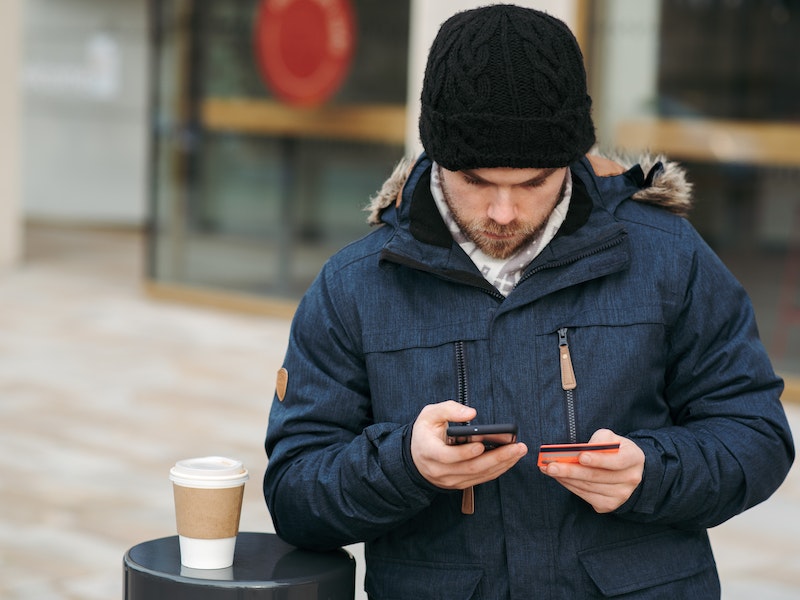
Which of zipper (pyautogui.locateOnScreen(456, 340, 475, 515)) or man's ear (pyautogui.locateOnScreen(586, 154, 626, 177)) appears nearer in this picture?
zipper (pyautogui.locateOnScreen(456, 340, 475, 515))

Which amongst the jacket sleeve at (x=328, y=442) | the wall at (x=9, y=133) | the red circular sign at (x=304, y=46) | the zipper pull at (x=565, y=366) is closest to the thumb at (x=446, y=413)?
the jacket sleeve at (x=328, y=442)

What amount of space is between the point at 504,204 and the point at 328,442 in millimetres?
480

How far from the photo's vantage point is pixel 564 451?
1913 millimetres

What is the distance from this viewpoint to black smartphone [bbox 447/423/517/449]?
1862 millimetres

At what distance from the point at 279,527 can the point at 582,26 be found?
6377 millimetres

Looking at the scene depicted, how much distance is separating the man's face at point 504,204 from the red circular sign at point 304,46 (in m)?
8.04

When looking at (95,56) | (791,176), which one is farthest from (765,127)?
(95,56)

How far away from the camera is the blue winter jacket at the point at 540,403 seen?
2074 mm

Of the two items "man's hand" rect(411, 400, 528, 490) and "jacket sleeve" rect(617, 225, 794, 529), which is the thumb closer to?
"man's hand" rect(411, 400, 528, 490)

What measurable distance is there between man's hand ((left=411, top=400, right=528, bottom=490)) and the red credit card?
42 millimetres

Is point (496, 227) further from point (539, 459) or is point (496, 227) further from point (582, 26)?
point (582, 26)

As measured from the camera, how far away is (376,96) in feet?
32.8

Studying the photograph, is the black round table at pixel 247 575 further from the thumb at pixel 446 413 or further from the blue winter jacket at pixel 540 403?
the thumb at pixel 446 413

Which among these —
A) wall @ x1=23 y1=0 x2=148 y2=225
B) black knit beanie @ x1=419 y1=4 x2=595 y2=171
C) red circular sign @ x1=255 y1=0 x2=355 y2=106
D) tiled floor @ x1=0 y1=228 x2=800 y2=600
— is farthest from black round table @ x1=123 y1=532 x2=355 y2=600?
wall @ x1=23 y1=0 x2=148 y2=225
